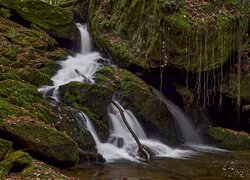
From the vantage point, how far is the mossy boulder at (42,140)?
7.96 metres

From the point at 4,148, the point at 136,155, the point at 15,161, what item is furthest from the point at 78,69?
the point at 15,161

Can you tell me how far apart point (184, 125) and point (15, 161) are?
949 cm

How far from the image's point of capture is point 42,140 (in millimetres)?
8086

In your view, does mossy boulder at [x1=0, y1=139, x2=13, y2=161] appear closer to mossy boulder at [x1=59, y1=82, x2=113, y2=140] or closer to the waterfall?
mossy boulder at [x1=59, y1=82, x2=113, y2=140]

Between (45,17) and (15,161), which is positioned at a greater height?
(45,17)

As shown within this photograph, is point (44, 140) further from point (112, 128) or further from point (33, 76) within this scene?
point (33, 76)

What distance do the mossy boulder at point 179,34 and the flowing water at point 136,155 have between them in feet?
6.33

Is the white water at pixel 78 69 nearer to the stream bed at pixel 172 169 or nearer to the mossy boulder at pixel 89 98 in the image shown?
the mossy boulder at pixel 89 98

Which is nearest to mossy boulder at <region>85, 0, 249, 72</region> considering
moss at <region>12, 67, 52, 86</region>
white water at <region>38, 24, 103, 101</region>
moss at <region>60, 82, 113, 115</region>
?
white water at <region>38, 24, 103, 101</region>

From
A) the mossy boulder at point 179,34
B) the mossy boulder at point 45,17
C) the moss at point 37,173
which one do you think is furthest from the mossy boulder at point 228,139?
the moss at point 37,173

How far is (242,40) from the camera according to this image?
15.0 meters

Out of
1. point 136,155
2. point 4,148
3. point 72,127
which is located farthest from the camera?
point 136,155

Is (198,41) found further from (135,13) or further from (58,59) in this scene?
(58,59)

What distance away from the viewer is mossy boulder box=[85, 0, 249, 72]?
45.1 ft
